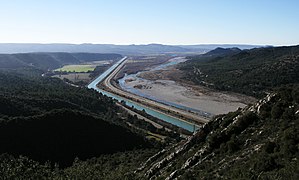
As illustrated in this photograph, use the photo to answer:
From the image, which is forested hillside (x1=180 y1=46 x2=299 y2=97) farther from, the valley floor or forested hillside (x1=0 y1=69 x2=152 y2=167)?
forested hillside (x1=0 y1=69 x2=152 y2=167)

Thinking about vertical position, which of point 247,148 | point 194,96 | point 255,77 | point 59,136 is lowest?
point 194,96

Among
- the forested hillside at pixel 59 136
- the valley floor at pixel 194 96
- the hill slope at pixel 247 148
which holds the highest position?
the hill slope at pixel 247 148

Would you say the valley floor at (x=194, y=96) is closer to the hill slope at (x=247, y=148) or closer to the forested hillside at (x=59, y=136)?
the forested hillside at (x=59, y=136)

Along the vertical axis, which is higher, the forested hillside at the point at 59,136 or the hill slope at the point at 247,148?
the hill slope at the point at 247,148

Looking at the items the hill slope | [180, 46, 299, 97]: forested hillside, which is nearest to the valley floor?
[180, 46, 299, 97]: forested hillside

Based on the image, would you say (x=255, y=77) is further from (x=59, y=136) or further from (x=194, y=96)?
(x=59, y=136)

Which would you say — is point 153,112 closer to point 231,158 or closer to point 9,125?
point 9,125

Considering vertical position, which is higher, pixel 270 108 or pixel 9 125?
pixel 270 108

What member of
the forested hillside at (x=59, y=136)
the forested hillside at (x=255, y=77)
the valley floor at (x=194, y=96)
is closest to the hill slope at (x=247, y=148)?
A: the forested hillside at (x=59, y=136)

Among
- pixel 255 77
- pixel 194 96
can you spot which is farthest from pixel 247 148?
pixel 255 77

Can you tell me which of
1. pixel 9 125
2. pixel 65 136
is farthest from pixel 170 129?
pixel 9 125

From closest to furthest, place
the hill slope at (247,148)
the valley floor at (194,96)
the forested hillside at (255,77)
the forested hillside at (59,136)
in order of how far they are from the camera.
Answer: the hill slope at (247,148), the forested hillside at (59,136), the valley floor at (194,96), the forested hillside at (255,77)
